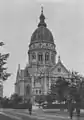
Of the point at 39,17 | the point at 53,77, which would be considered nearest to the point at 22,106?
the point at 53,77

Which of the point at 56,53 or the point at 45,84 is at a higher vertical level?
the point at 56,53

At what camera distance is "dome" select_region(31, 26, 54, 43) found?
420ft

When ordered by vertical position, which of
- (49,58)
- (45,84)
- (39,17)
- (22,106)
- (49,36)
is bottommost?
(22,106)

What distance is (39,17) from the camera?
14388 cm

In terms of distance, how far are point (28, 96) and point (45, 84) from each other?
8.70 metres

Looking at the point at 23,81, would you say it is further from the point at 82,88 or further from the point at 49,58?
the point at 82,88

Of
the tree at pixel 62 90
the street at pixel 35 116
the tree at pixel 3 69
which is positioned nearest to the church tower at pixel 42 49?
the tree at pixel 62 90

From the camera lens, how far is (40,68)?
399 feet

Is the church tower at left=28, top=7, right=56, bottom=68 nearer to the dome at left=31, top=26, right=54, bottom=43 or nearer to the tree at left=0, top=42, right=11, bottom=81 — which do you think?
the dome at left=31, top=26, right=54, bottom=43

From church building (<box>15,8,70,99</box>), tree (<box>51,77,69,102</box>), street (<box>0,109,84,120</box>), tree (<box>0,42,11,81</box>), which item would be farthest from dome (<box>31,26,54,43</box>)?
tree (<box>0,42,11,81</box>)

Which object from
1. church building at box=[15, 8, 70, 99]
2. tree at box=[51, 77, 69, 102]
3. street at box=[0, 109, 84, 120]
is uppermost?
church building at box=[15, 8, 70, 99]

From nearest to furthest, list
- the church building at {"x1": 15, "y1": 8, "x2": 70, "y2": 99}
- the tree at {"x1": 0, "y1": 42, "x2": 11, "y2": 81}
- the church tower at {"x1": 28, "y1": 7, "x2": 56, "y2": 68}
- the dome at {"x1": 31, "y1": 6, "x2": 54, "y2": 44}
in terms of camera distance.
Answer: the tree at {"x1": 0, "y1": 42, "x2": 11, "y2": 81}
the church building at {"x1": 15, "y1": 8, "x2": 70, "y2": 99}
the church tower at {"x1": 28, "y1": 7, "x2": 56, "y2": 68}
the dome at {"x1": 31, "y1": 6, "x2": 54, "y2": 44}

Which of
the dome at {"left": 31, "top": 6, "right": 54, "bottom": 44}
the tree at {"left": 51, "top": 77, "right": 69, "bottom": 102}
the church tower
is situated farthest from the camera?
the dome at {"left": 31, "top": 6, "right": 54, "bottom": 44}

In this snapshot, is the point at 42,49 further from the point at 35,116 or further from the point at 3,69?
the point at 3,69
